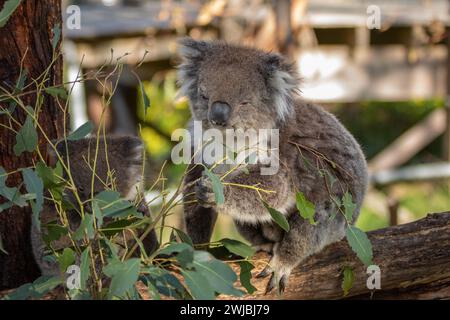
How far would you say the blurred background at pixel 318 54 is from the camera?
6680 mm

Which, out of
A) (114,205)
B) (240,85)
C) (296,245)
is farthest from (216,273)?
(240,85)

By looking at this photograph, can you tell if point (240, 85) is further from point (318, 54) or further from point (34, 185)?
point (318, 54)

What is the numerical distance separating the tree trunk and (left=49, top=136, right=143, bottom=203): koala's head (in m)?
0.17

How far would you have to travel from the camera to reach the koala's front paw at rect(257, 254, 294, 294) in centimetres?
325

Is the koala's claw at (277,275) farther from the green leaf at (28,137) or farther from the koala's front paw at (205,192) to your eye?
the green leaf at (28,137)

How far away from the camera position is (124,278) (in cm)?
221

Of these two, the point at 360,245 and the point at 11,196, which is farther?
the point at 360,245

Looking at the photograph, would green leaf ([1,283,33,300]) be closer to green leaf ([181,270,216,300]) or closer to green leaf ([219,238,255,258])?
green leaf ([181,270,216,300])

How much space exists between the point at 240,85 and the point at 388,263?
1.11 m

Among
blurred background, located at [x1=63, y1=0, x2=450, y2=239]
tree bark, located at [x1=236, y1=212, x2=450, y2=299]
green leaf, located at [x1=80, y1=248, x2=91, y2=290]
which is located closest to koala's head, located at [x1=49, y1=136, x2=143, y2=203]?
tree bark, located at [x1=236, y1=212, x2=450, y2=299]

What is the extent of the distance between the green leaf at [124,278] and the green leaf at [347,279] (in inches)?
50.9

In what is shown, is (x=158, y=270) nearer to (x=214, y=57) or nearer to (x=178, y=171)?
(x=214, y=57)

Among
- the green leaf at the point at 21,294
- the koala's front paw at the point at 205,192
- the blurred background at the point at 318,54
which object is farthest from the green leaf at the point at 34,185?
the blurred background at the point at 318,54
